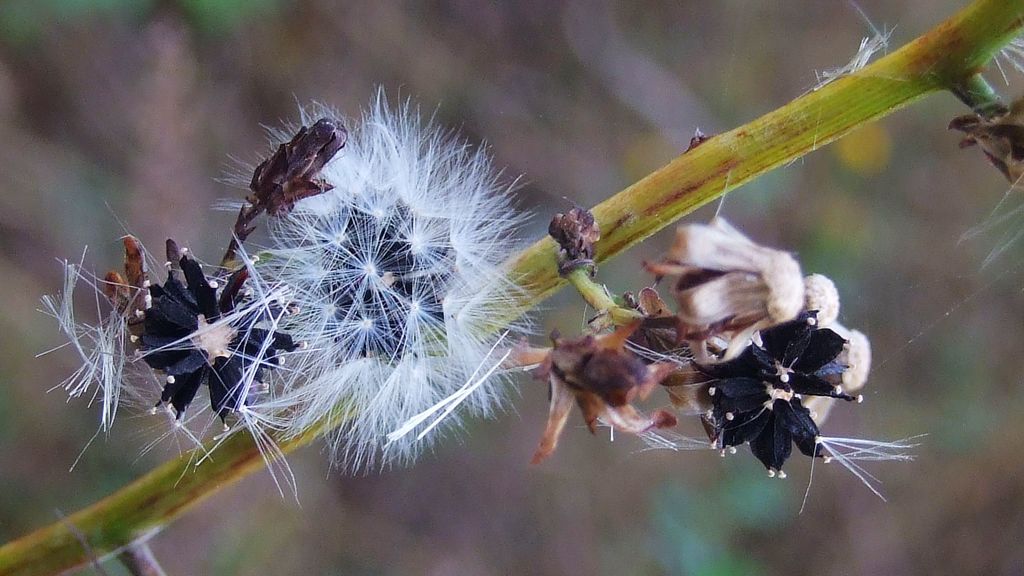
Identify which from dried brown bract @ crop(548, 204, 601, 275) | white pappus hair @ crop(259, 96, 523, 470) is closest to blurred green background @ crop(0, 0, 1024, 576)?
white pappus hair @ crop(259, 96, 523, 470)

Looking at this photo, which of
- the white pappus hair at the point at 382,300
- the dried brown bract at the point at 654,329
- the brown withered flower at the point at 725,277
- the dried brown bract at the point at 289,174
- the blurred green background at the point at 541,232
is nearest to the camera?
the brown withered flower at the point at 725,277

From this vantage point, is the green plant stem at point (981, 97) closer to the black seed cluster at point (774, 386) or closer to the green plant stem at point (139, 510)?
the black seed cluster at point (774, 386)


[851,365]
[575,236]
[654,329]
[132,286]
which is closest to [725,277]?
[654,329]

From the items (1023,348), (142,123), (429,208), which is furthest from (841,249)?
(142,123)

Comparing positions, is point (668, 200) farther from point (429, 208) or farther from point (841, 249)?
point (841, 249)

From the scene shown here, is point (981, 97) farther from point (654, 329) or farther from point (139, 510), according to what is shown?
point (139, 510)

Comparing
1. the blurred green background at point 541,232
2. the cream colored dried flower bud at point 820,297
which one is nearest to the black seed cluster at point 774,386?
the cream colored dried flower bud at point 820,297
